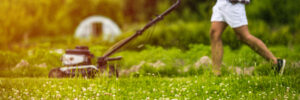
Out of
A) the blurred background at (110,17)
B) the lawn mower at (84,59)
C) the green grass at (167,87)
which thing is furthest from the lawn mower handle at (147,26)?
the blurred background at (110,17)

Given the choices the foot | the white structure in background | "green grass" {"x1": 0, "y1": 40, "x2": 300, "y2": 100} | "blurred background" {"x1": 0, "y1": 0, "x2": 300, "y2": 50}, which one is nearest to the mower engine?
"green grass" {"x1": 0, "y1": 40, "x2": 300, "y2": 100}

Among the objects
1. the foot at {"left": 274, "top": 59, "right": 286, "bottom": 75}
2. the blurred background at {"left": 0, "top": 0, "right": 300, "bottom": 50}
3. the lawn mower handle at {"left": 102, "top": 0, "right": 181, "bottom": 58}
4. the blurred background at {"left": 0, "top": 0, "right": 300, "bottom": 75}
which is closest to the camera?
the foot at {"left": 274, "top": 59, "right": 286, "bottom": 75}

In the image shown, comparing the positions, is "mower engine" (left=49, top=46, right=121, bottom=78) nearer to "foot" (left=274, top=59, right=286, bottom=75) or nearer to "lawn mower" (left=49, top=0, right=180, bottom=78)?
"lawn mower" (left=49, top=0, right=180, bottom=78)

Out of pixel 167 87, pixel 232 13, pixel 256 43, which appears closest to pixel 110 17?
pixel 232 13

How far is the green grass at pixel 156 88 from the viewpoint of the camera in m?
4.06

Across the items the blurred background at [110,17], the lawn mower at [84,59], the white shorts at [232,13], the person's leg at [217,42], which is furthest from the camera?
the blurred background at [110,17]

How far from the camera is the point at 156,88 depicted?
178 inches

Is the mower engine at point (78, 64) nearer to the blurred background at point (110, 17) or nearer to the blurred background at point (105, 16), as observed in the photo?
the blurred background at point (105, 16)

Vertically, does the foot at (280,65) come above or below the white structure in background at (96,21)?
below

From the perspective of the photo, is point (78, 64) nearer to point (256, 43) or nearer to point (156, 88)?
point (156, 88)

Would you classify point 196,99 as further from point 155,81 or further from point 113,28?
point 113,28

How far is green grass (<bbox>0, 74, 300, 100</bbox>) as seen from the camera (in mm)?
4059

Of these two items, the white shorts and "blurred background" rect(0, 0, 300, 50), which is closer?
the white shorts

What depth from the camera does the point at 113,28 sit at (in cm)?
1537
